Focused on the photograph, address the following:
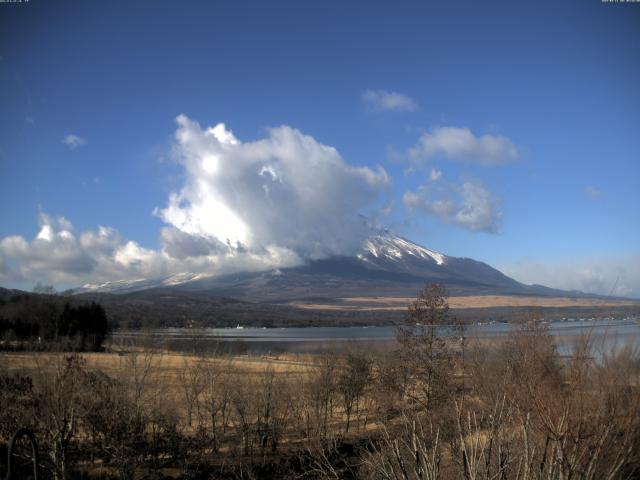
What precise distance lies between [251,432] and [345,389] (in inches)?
355

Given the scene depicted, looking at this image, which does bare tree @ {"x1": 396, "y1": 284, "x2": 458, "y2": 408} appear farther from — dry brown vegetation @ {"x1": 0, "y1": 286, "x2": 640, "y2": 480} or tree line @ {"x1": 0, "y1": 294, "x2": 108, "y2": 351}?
tree line @ {"x1": 0, "y1": 294, "x2": 108, "y2": 351}

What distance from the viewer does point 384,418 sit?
63.3ft

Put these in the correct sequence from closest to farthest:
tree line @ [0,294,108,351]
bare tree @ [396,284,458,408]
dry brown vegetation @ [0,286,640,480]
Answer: dry brown vegetation @ [0,286,640,480]
bare tree @ [396,284,458,408]
tree line @ [0,294,108,351]

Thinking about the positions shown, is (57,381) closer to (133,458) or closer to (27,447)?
(27,447)

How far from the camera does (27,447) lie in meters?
14.1

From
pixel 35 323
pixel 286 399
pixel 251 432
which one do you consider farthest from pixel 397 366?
pixel 35 323

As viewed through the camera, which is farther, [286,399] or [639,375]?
[286,399]

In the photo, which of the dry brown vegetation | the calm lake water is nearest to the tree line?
the calm lake water

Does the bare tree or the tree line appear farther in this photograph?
the tree line

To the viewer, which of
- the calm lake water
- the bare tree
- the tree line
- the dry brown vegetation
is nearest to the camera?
the dry brown vegetation

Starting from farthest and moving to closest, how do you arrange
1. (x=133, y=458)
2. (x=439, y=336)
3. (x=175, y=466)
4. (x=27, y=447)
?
1. (x=439, y=336)
2. (x=175, y=466)
3. (x=133, y=458)
4. (x=27, y=447)

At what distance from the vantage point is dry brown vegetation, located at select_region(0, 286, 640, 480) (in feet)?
20.3

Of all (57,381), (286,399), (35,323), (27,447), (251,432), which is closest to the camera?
Result: (57,381)

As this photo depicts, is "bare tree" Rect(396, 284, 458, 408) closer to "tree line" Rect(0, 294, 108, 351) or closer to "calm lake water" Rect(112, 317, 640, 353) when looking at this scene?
"calm lake water" Rect(112, 317, 640, 353)
